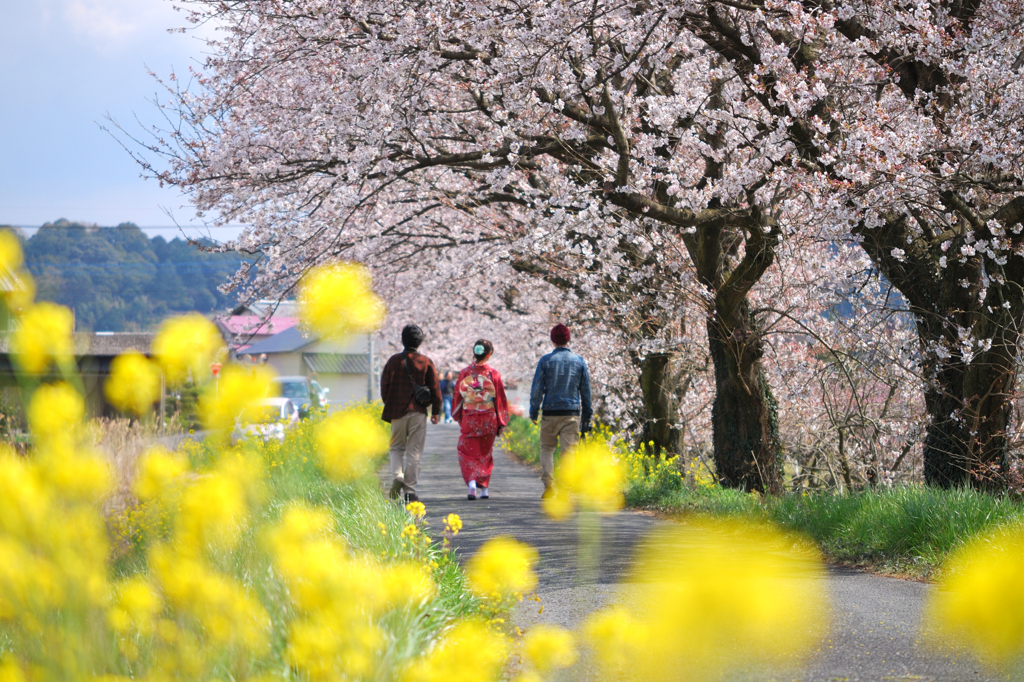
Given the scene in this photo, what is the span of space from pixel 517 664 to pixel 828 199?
4.68 metres

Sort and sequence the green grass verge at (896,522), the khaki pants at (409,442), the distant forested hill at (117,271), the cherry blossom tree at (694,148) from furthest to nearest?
the distant forested hill at (117,271) → the khaki pants at (409,442) → the cherry blossom tree at (694,148) → the green grass verge at (896,522)

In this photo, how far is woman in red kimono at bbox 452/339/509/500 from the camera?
10.5 metres

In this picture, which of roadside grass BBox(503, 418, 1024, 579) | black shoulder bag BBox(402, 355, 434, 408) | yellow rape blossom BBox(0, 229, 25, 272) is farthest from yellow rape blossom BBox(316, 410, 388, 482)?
black shoulder bag BBox(402, 355, 434, 408)

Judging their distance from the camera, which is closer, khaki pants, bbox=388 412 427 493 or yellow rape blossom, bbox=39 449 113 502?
yellow rape blossom, bbox=39 449 113 502

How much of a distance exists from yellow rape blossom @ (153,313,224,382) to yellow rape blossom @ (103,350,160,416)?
46 mm

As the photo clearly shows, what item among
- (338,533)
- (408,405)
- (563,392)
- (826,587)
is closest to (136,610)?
(338,533)

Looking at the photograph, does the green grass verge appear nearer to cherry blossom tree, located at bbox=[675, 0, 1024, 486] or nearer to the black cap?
cherry blossom tree, located at bbox=[675, 0, 1024, 486]

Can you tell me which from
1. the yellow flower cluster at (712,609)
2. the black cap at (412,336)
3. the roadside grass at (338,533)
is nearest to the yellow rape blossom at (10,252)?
the roadside grass at (338,533)

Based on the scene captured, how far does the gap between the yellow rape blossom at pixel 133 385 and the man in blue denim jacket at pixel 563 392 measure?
7536 mm

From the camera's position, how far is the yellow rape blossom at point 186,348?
2.30m

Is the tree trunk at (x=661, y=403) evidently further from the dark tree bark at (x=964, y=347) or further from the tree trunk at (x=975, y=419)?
the tree trunk at (x=975, y=419)

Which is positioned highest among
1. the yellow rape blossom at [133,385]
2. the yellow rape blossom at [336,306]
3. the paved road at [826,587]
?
the yellow rape blossom at [336,306]

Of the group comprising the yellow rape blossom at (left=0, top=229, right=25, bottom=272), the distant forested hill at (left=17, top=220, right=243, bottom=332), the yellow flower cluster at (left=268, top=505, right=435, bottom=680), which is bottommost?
the yellow flower cluster at (left=268, top=505, right=435, bottom=680)

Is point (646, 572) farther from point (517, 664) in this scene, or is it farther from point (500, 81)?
point (500, 81)
